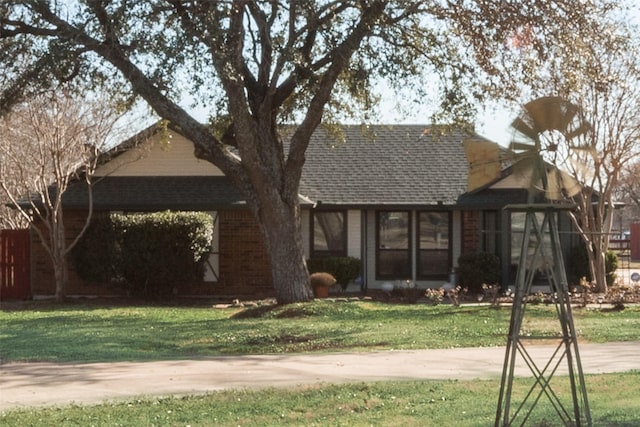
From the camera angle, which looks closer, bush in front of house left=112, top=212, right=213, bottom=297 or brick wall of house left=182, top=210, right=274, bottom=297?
bush in front of house left=112, top=212, right=213, bottom=297

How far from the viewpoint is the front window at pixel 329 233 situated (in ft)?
93.8

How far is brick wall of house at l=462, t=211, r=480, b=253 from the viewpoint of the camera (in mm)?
28453

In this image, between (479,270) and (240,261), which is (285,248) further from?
(479,270)

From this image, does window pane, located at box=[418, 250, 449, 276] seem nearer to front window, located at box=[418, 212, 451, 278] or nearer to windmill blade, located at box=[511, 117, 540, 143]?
front window, located at box=[418, 212, 451, 278]

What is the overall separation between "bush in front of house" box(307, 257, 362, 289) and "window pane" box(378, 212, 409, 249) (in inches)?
58.3

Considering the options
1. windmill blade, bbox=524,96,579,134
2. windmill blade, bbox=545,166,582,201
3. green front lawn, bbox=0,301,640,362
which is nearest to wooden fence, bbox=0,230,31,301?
green front lawn, bbox=0,301,640,362

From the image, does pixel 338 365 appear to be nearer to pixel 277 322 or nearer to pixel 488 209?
pixel 277 322

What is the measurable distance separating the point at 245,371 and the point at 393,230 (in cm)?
1626

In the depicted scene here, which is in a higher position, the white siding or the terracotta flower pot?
the white siding

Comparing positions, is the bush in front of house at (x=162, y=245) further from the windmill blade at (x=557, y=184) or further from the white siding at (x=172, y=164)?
the windmill blade at (x=557, y=184)

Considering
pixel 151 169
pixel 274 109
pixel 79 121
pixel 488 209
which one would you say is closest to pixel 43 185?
pixel 79 121

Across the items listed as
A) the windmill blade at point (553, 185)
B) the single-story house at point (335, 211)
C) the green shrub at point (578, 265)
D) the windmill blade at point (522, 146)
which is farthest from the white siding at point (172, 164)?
the windmill blade at point (522, 146)

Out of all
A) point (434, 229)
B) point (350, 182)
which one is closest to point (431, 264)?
point (434, 229)

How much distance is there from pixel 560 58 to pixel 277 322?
7336 millimetres
